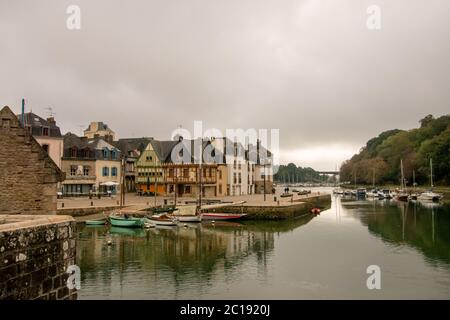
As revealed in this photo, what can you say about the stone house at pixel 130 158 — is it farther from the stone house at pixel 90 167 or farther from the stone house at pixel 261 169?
the stone house at pixel 261 169

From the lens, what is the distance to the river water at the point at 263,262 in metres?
18.2

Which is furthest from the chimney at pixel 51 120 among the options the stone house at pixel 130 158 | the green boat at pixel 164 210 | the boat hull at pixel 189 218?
the boat hull at pixel 189 218

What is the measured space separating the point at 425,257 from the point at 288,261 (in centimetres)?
865

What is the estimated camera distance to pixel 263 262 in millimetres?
24375

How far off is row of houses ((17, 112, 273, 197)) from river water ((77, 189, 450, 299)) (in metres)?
22.2

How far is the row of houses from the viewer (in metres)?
57.8

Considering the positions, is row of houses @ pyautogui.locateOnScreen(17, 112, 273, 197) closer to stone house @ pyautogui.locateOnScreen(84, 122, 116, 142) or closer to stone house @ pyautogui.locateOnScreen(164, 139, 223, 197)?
stone house @ pyautogui.locateOnScreen(164, 139, 223, 197)

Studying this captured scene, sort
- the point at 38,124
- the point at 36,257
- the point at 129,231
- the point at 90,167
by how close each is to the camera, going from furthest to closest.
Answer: the point at 90,167 < the point at 38,124 < the point at 129,231 < the point at 36,257

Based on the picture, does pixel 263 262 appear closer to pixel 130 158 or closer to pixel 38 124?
pixel 38 124

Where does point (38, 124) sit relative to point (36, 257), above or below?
above

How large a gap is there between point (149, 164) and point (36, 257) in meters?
62.2

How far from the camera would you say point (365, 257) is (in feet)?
84.4

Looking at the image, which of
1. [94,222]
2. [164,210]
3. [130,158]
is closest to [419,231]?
[164,210]
